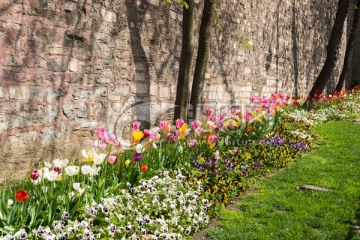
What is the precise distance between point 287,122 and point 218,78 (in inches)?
78.8

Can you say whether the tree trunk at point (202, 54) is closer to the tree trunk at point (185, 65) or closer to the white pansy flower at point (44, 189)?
the tree trunk at point (185, 65)

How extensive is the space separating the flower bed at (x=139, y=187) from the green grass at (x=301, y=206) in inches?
9.8

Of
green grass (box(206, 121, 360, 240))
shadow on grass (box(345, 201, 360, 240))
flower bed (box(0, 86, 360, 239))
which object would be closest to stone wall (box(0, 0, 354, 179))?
flower bed (box(0, 86, 360, 239))

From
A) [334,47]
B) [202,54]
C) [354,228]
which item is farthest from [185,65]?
[334,47]

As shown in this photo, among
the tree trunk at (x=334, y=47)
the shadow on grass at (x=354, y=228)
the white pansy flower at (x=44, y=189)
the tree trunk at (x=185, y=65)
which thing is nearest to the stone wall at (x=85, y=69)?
the tree trunk at (x=185, y=65)

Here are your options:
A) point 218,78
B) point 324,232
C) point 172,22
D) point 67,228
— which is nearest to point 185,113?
point 172,22

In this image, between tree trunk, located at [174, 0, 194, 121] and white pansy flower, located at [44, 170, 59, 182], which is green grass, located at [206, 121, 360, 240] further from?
tree trunk, located at [174, 0, 194, 121]

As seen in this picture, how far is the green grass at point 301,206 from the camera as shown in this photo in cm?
390

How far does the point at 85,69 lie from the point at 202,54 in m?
2.31

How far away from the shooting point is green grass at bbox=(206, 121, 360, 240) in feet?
12.8

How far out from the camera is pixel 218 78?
880 cm

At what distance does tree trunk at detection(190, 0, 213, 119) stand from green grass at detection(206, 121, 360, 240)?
2.06m

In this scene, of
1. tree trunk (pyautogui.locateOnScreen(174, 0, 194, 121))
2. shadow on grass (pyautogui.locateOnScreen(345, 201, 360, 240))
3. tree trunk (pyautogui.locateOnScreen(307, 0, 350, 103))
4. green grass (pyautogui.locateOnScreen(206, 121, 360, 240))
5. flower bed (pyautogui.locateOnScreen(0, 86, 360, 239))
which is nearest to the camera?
flower bed (pyautogui.locateOnScreen(0, 86, 360, 239))

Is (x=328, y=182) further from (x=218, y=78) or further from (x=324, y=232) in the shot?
(x=218, y=78)
